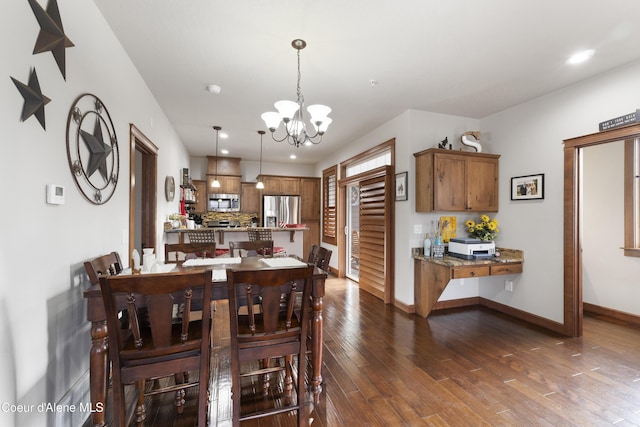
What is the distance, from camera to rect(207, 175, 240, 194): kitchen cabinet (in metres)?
6.71

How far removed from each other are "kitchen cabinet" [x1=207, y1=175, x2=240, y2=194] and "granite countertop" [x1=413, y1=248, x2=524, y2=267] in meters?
4.65

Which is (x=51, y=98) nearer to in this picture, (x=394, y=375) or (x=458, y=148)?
(x=394, y=375)

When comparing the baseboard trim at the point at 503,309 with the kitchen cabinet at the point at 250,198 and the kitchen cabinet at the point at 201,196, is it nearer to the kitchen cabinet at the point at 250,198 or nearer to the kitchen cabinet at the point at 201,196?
the kitchen cabinet at the point at 250,198

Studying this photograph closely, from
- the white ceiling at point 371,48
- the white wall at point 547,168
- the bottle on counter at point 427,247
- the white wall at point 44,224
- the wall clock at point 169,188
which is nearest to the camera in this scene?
the white wall at point 44,224

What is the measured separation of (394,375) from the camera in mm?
2334

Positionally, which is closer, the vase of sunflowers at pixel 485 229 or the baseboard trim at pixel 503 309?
the baseboard trim at pixel 503 309

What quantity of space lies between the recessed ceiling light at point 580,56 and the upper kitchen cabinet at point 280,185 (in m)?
5.47

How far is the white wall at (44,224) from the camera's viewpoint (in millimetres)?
1210

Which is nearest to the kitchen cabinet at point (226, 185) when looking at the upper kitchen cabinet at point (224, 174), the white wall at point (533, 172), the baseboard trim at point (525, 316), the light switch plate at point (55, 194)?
the upper kitchen cabinet at point (224, 174)

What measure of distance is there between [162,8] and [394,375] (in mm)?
3271

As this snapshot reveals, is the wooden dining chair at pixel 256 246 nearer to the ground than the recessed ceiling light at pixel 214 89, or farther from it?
nearer to the ground

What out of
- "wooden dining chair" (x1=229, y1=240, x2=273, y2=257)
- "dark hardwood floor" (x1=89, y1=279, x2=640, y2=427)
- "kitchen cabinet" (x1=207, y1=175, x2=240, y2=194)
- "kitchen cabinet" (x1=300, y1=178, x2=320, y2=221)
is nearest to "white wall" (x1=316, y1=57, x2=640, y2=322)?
"dark hardwood floor" (x1=89, y1=279, x2=640, y2=427)

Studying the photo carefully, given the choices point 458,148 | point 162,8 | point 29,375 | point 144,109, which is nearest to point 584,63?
→ point 458,148

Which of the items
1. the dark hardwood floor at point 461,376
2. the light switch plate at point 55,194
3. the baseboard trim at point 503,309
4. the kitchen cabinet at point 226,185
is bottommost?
the dark hardwood floor at point 461,376
